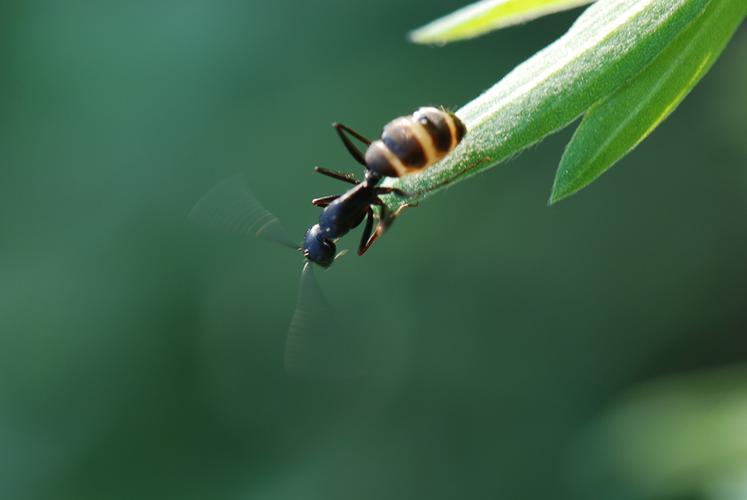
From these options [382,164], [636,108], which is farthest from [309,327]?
[636,108]

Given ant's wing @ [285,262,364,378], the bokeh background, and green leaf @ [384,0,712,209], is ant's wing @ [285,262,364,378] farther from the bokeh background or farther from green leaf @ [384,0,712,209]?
the bokeh background

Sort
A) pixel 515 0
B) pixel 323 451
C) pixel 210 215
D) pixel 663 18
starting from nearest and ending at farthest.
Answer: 1. pixel 663 18
2. pixel 515 0
3. pixel 210 215
4. pixel 323 451

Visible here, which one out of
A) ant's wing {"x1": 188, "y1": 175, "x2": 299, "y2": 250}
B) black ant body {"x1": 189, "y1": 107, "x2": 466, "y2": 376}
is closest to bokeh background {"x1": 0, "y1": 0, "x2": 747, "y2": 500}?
black ant body {"x1": 189, "y1": 107, "x2": 466, "y2": 376}

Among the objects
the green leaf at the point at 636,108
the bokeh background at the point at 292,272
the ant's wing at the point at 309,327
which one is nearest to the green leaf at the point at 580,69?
the green leaf at the point at 636,108

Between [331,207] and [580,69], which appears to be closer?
[580,69]

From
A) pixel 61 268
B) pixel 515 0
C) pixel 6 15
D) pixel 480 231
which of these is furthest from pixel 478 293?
pixel 515 0

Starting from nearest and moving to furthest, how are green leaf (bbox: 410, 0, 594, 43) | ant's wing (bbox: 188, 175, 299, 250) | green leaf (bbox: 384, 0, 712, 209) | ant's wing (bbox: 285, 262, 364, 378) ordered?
1. green leaf (bbox: 384, 0, 712, 209)
2. green leaf (bbox: 410, 0, 594, 43)
3. ant's wing (bbox: 188, 175, 299, 250)
4. ant's wing (bbox: 285, 262, 364, 378)

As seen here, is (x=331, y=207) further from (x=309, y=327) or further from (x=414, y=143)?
(x=414, y=143)

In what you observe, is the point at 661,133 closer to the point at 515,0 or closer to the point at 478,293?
the point at 478,293
